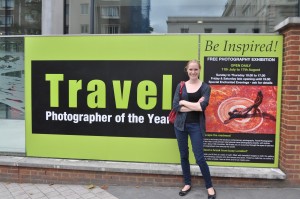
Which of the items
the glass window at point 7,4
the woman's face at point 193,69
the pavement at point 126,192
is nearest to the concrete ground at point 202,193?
the pavement at point 126,192

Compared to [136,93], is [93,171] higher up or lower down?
lower down

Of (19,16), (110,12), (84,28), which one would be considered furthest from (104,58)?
(19,16)

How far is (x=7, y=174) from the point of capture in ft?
17.3

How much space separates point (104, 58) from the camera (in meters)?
5.16

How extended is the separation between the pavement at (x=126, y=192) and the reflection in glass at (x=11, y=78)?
51.1 inches

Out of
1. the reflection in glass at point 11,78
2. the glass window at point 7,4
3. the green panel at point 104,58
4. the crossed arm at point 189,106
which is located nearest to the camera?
the crossed arm at point 189,106

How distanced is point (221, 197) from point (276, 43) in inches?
87.9

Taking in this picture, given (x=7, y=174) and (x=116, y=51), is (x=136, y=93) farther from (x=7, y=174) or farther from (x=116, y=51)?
(x=7, y=174)

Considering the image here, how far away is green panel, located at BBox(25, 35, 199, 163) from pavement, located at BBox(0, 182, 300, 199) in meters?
0.48

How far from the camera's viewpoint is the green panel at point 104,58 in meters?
4.98

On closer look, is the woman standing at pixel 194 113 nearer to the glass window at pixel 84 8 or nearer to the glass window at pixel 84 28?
the glass window at pixel 84 28

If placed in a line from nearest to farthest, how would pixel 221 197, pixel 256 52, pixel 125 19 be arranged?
pixel 221 197 < pixel 256 52 < pixel 125 19

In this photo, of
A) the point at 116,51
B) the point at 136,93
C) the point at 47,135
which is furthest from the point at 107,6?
the point at 47,135

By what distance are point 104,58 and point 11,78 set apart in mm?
1686
